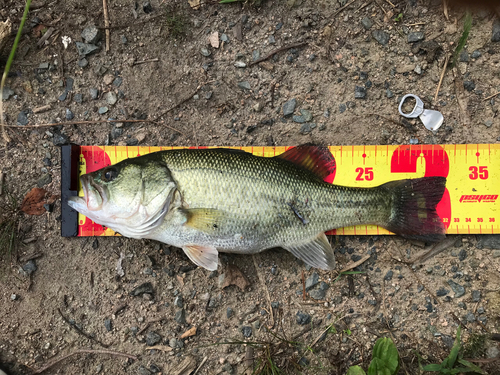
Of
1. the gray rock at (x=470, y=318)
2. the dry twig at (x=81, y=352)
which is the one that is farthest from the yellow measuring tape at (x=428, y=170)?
the dry twig at (x=81, y=352)

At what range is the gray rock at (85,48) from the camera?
3371mm

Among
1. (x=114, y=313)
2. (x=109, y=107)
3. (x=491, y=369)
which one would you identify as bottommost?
(x=491, y=369)

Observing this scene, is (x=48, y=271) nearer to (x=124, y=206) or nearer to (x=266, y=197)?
(x=124, y=206)

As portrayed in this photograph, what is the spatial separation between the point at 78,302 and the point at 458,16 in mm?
4528

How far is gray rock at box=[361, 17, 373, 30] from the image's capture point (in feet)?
10.9

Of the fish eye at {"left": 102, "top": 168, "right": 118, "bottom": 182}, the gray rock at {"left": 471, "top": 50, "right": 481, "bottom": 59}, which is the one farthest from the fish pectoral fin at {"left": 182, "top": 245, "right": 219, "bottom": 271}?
the gray rock at {"left": 471, "top": 50, "right": 481, "bottom": 59}

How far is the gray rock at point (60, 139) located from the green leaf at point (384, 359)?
134 inches

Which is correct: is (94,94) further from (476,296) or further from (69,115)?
(476,296)

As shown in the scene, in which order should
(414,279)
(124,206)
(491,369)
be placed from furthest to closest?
1. (414,279)
2. (491,369)
3. (124,206)

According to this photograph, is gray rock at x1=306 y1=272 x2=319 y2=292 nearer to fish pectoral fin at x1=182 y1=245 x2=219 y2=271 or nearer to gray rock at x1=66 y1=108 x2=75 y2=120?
fish pectoral fin at x1=182 y1=245 x2=219 y2=271

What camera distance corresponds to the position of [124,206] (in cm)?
270

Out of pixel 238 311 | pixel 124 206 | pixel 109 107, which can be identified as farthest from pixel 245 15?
pixel 238 311

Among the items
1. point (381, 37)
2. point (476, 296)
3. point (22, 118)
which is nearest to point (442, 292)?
point (476, 296)

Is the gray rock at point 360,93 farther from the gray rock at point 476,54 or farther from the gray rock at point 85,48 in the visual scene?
the gray rock at point 85,48
